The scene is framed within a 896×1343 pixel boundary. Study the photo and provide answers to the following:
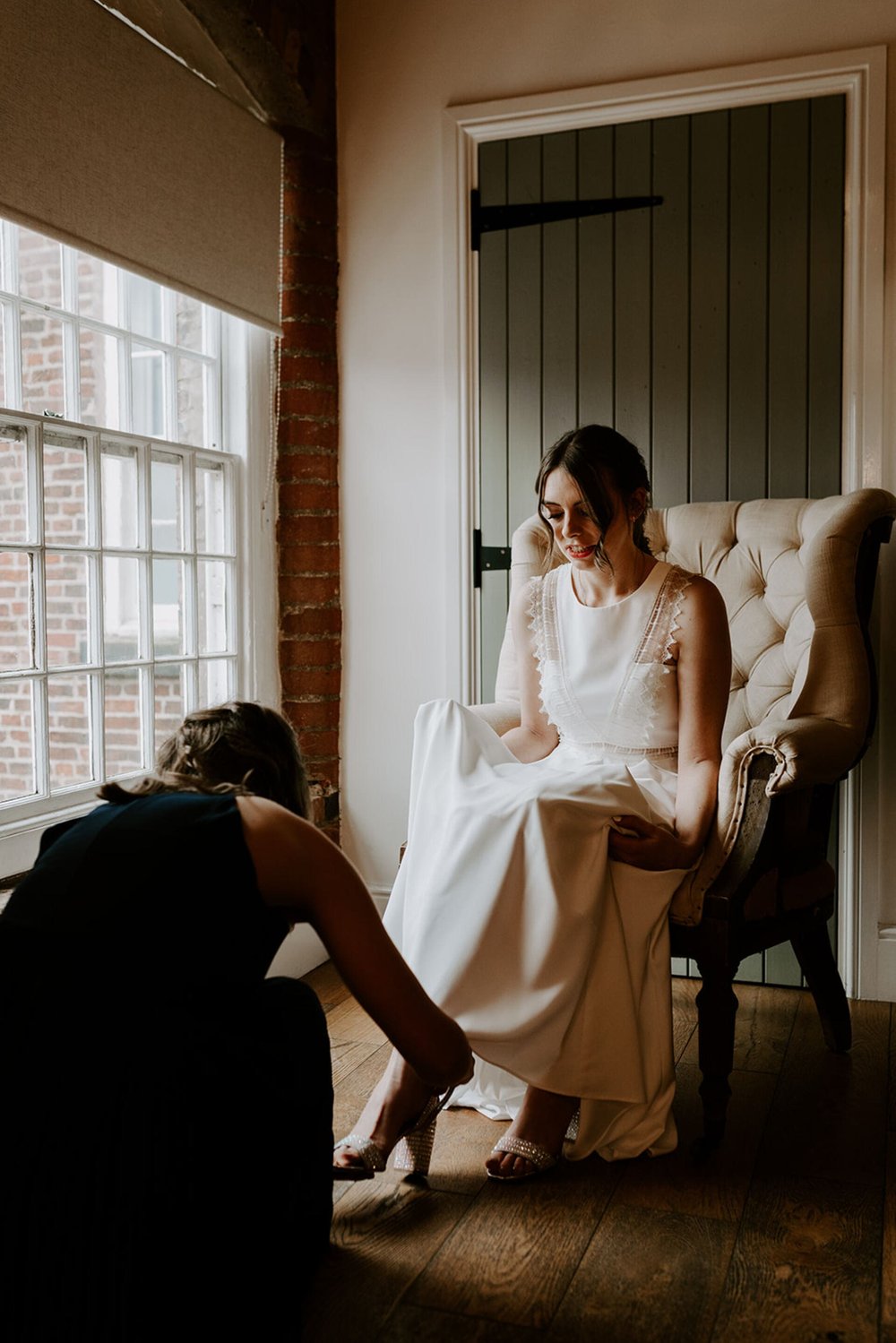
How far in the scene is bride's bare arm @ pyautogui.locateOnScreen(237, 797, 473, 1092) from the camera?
137cm

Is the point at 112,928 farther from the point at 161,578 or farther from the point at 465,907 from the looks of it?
the point at 161,578

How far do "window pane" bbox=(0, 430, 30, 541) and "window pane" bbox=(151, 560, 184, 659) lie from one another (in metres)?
0.49

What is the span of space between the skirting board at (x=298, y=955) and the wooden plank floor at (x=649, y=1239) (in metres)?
0.73

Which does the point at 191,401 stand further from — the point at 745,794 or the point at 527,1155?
the point at 527,1155

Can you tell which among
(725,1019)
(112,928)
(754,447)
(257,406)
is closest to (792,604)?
(754,447)

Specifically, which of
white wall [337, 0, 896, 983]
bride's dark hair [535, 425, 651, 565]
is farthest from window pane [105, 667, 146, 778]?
bride's dark hair [535, 425, 651, 565]

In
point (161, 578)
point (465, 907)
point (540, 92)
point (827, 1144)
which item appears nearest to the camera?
point (465, 907)

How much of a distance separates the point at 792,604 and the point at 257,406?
1.56 m

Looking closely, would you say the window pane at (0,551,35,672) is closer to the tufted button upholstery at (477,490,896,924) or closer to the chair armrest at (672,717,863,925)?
the tufted button upholstery at (477,490,896,924)

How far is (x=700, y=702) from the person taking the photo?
240 cm

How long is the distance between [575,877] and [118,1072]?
97cm

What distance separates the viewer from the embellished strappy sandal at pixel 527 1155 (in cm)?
209

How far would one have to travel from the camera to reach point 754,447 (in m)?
3.18

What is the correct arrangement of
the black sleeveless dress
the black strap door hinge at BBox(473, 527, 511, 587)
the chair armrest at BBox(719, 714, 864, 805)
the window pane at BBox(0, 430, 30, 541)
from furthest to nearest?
the black strap door hinge at BBox(473, 527, 511, 587)
the window pane at BBox(0, 430, 30, 541)
the chair armrest at BBox(719, 714, 864, 805)
the black sleeveless dress
